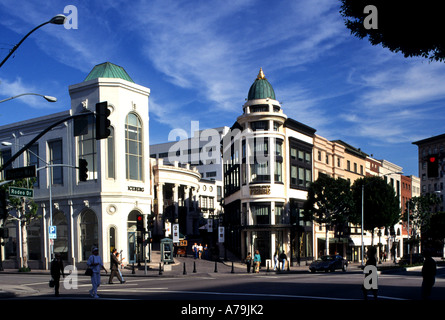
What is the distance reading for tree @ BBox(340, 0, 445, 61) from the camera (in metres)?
13.5

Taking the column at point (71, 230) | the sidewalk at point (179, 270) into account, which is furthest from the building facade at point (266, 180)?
the column at point (71, 230)

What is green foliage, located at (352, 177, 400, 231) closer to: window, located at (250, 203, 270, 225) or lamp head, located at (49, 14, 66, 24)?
window, located at (250, 203, 270, 225)

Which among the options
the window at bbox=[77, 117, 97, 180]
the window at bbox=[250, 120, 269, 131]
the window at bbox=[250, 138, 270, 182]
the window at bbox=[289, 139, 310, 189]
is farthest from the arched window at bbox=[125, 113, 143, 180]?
the window at bbox=[289, 139, 310, 189]

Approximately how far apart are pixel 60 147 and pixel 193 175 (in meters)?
35.5

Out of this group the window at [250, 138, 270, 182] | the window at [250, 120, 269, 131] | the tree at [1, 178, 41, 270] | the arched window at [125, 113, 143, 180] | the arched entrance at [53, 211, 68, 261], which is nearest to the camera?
the tree at [1, 178, 41, 270]

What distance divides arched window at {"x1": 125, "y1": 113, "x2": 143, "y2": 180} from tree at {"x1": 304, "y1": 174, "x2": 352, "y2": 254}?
1890 centimetres

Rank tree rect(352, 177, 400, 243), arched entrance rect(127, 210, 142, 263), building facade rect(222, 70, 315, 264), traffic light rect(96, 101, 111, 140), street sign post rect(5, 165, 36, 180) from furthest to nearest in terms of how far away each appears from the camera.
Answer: tree rect(352, 177, 400, 243) < building facade rect(222, 70, 315, 264) < arched entrance rect(127, 210, 142, 263) < street sign post rect(5, 165, 36, 180) < traffic light rect(96, 101, 111, 140)

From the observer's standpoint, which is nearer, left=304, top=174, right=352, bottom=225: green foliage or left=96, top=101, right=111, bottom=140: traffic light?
left=96, top=101, right=111, bottom=140: traffic light

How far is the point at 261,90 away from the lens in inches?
2057

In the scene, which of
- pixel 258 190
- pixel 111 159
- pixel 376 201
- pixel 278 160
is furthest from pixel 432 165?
pixel 376 201

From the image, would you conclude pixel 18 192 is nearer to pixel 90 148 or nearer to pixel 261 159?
pixel 90 148

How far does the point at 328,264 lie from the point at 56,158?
2543cm
